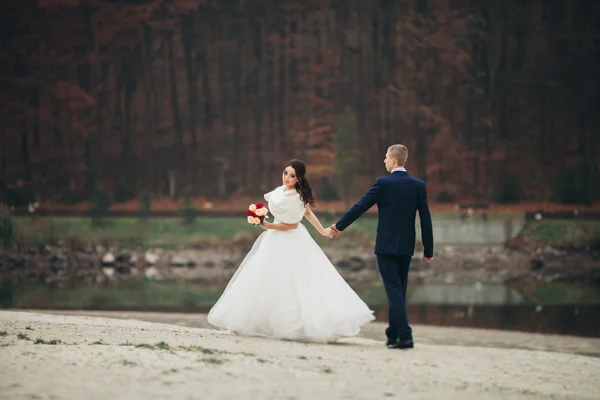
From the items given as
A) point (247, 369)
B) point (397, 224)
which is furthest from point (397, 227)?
point (247, 369)

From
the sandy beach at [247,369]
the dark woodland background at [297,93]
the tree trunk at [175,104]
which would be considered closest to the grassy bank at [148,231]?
the dark woodland background at [297,93]

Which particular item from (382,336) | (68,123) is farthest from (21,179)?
(382,336)

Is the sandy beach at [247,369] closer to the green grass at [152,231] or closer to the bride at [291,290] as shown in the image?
the bride at [291,290]

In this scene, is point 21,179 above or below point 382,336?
above

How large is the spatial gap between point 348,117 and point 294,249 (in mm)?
40216

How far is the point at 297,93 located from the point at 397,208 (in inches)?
1592

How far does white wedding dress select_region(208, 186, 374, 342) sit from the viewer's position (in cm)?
977

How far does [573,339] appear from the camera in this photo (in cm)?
1625

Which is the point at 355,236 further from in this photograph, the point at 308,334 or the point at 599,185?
the point at 308,334

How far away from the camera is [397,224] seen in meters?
9.48

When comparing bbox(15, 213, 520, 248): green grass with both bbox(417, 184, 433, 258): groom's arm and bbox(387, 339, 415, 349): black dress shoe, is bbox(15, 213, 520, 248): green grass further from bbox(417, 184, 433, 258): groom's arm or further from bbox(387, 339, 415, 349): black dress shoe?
bbox(417, 184, 433, 258): groom's arm

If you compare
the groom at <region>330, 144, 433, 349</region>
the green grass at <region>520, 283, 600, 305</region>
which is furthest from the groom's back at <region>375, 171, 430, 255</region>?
the green grass at <region>520, 283, 600, 305</region>

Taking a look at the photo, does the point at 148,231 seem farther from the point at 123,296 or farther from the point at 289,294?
the point at 289,294

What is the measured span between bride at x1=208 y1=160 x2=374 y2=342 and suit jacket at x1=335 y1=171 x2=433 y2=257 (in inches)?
27.2
